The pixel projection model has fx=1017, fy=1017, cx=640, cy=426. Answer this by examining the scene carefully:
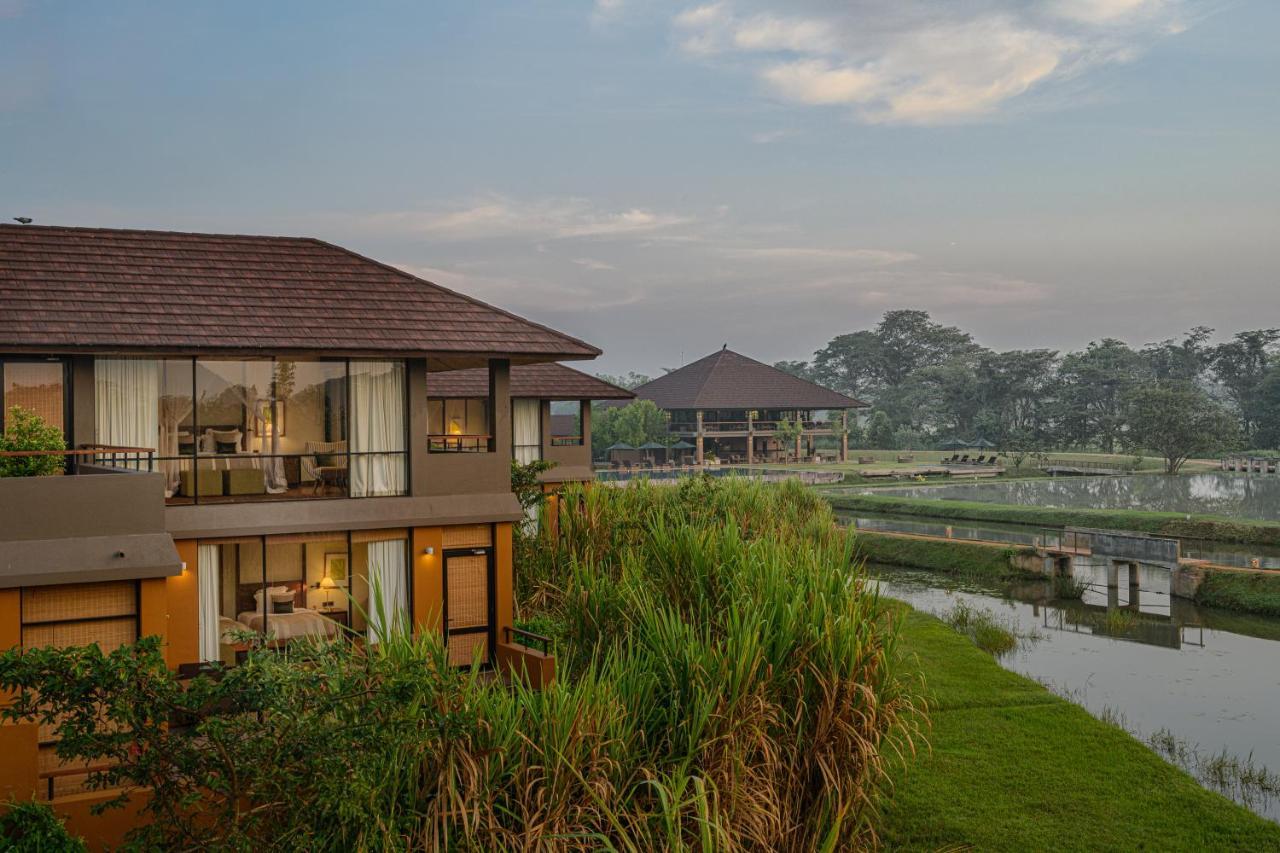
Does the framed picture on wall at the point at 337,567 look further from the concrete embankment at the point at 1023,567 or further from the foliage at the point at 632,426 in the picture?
the foliage at the point at 632,426

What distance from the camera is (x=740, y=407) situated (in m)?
57.2

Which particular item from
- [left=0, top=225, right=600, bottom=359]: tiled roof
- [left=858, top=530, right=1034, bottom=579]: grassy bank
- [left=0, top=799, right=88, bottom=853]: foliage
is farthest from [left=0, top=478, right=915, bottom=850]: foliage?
[left=858, top=530, right=1034, bottom=579]: grassy bank

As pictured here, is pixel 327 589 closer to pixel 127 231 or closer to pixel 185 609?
pixel 185 609

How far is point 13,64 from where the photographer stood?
942 inches

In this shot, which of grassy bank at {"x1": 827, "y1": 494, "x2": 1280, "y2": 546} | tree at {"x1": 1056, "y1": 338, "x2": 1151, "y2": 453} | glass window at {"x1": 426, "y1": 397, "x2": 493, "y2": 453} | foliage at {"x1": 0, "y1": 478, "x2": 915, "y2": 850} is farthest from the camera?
tree at {"x1": 1056, "y1": 338, "x2": 1151, "y2": 453}

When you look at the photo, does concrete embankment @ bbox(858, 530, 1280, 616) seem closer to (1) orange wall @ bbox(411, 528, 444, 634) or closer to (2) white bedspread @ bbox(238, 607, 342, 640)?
(1) orange wall @ bbox(411, 528, 444, 634)

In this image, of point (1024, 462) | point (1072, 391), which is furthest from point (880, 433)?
point (1024, 462)

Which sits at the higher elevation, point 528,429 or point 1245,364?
point 1245,364

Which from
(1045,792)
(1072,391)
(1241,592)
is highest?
(1072,391)

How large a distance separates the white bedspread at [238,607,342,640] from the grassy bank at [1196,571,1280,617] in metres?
18.7

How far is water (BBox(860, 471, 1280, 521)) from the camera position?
3453 centimetres

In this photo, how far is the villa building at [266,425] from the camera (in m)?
10.5

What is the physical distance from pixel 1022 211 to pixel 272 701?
112 feet

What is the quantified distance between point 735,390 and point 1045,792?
48014 mm
